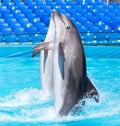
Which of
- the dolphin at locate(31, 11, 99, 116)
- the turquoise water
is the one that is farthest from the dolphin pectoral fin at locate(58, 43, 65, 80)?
the turquoise water

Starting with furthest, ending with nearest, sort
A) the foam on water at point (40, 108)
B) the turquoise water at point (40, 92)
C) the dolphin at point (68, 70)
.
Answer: the turquoise water at point (40, 92)
the foam on water at point (40, 108)
the dolphin at point (68, 70)

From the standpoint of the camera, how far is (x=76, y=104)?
4906 mm

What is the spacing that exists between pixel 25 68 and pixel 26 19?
4.84 m

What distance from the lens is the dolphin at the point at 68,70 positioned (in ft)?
15.7

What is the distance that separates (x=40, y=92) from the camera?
22.5 ft

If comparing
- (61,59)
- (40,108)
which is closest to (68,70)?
(61,59)

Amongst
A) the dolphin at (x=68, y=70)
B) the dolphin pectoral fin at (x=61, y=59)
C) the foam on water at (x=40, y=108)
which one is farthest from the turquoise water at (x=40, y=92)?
the dolphin pectoral fin at (x=61, y=59)

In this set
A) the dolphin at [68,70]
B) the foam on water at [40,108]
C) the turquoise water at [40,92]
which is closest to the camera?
the dolphin at [68,70]

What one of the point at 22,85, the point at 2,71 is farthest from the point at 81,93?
the point at 2,71

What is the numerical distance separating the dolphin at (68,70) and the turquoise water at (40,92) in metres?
0.11

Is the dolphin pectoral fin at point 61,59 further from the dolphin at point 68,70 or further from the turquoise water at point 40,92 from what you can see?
the turquoise water at point 40,92

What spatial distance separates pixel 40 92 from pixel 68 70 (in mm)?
2063

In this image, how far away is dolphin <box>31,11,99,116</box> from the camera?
479 cm

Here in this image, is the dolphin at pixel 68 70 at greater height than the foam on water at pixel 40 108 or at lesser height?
greater
